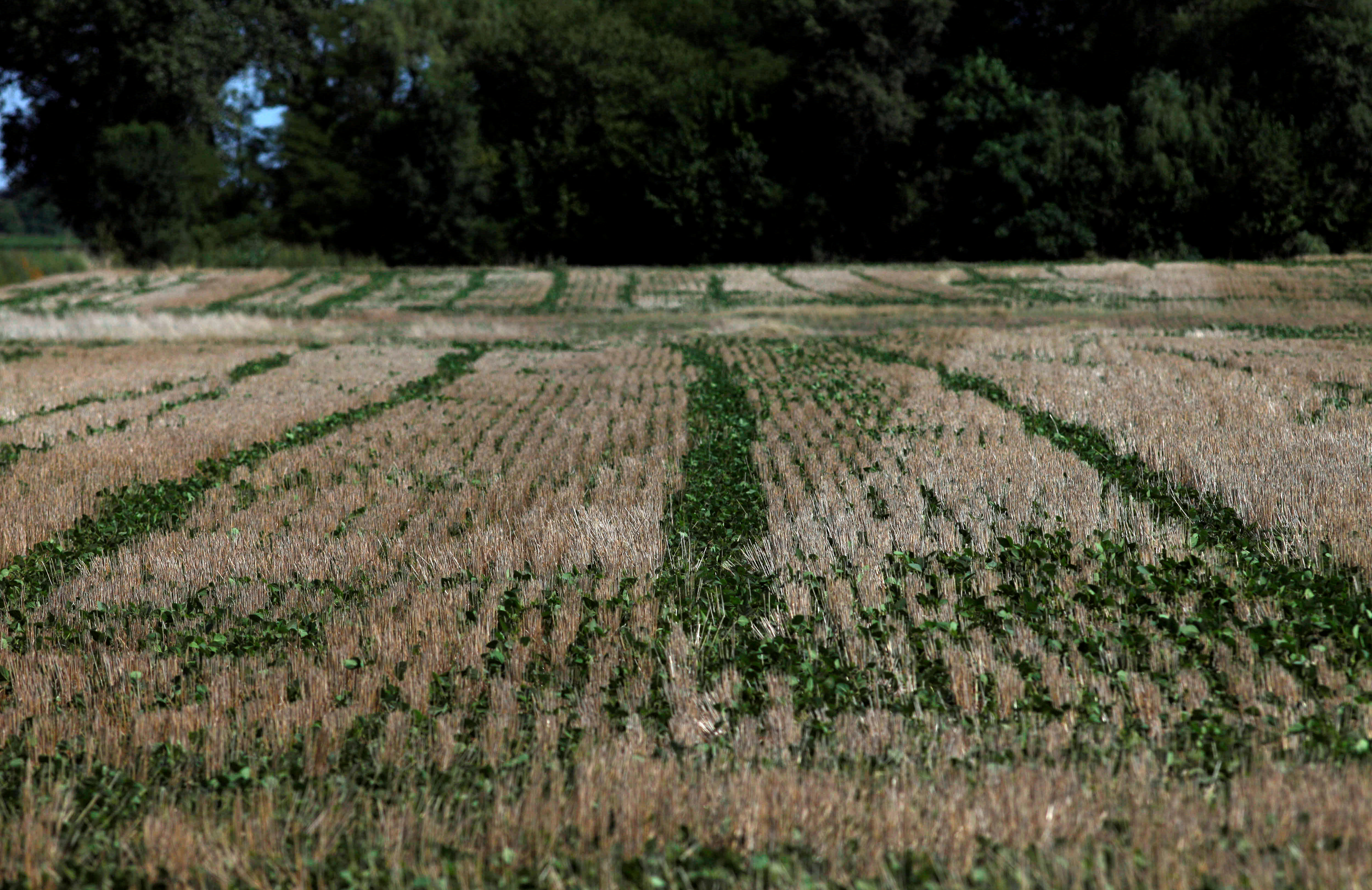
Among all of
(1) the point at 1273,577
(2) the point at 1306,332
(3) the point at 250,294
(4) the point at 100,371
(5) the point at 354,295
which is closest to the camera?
(1) the point at 1273,577

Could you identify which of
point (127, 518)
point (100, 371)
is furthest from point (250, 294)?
point (127, 518)

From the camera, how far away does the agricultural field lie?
4051 mm

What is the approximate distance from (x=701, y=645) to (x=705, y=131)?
2247 inches

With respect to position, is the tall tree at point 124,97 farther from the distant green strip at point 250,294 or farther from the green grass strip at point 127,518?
the green grass strip at point 127,518

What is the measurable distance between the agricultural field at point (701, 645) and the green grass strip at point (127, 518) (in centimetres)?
6

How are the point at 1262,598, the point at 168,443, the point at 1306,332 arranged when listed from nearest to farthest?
the point at 1262,598 < the point at 168,443 < the point at 1306,332

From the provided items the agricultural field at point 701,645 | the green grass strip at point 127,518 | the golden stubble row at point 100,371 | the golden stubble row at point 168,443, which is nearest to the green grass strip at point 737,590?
the agricultural field at point 701,645

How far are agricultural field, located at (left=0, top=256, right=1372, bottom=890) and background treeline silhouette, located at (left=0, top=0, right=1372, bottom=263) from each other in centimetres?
4304

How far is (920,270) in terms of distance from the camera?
47.9 metres

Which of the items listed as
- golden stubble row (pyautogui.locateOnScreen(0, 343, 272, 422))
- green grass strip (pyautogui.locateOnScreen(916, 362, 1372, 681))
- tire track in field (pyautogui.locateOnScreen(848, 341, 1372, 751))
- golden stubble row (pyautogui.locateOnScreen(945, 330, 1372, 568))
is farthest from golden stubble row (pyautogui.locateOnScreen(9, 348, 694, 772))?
golden stubble row (pyautogui.locateOnScreen(0, 343, 272, 422))

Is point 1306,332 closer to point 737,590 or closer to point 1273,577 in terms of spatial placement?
point 1273,577

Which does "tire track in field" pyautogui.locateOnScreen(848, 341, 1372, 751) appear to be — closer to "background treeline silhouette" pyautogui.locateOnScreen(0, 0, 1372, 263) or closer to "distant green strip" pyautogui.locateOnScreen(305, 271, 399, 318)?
"distant green strip" pyautogui.locateOnScreen(305, 271, 399, 318)

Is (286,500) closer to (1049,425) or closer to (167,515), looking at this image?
(167,515)

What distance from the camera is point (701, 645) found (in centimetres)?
606
